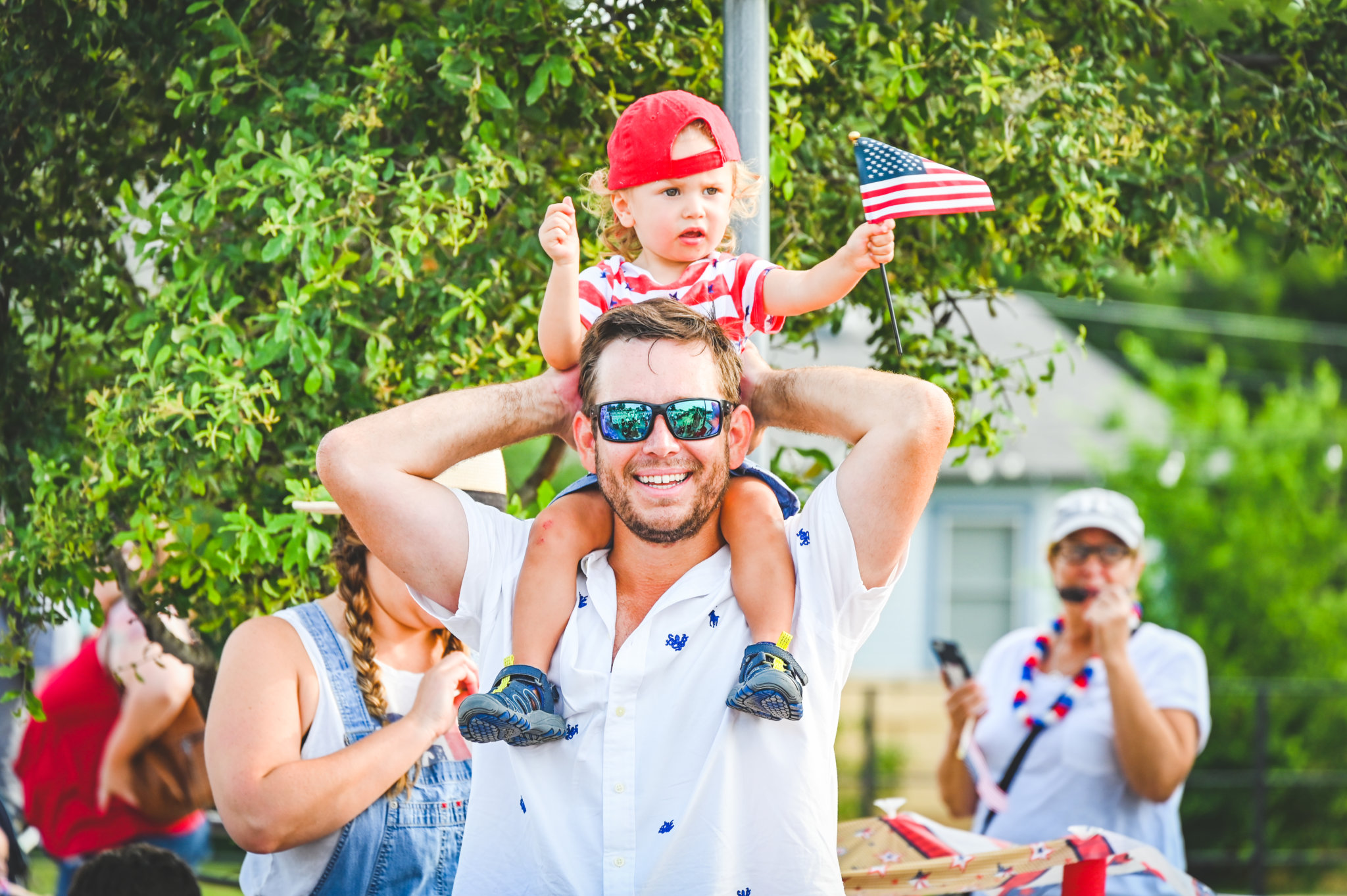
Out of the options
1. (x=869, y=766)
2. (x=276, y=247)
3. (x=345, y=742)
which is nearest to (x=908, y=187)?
(x=276, y=247)

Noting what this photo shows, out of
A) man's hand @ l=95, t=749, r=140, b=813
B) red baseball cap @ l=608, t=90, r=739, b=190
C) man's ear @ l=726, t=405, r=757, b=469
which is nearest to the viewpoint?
man's ear @ l=726, t=405, r=757, b=469

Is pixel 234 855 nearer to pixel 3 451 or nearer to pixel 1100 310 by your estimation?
pixel 3 451

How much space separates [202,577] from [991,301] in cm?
240

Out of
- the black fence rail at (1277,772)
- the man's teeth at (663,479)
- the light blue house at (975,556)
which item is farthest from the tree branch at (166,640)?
the light blue house at (975,556)

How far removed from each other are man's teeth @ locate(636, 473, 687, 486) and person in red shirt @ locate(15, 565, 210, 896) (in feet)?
8.87

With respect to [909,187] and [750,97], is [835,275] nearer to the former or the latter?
[909,187]

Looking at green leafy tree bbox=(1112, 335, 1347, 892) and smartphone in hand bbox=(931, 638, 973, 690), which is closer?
smartphone in hand bbox=(931, 638, 973, 690)

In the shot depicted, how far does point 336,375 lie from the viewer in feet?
10.2

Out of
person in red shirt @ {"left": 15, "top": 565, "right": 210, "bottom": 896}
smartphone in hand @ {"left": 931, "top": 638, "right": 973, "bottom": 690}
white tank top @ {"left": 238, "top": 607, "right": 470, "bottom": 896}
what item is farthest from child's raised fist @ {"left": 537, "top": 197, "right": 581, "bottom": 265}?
person in red shirt @ {"left": 15, "top": 565, "right": 210, "bottom": 896}

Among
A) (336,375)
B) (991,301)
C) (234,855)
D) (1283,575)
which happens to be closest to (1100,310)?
(1283,575)

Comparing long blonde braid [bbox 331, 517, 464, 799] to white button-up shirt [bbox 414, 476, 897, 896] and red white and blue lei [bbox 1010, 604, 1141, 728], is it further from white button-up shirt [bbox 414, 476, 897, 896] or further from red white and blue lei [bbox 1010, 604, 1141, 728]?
red white and blue lei [bbox 1010, 604, 1141, 728]

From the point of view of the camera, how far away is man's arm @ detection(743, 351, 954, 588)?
215 centimetres

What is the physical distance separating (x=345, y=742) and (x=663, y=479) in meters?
0.97

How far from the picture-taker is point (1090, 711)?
3.81 metres
